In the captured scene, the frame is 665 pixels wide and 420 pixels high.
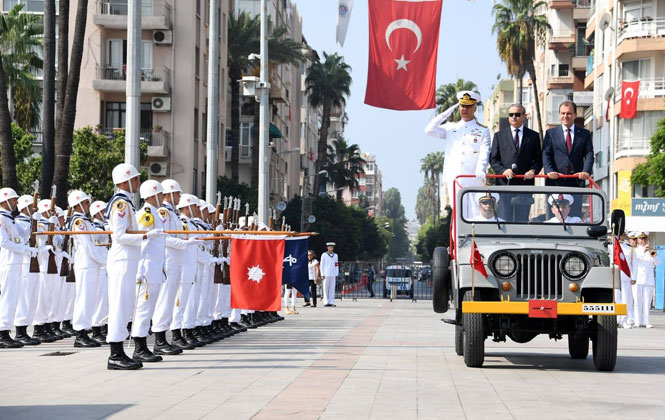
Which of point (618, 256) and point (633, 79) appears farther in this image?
point (633, 79)

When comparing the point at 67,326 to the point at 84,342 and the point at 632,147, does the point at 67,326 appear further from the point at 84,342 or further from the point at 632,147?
the point at 632,147

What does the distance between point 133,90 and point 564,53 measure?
6494 cm

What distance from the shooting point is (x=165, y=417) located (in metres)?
9.38

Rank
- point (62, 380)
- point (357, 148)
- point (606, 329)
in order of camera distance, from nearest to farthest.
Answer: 1. point (62, 380)
2. point (606, 329)
3. point (357, 148)

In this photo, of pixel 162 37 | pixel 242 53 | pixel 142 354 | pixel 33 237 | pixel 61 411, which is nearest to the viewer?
pixel 61 411

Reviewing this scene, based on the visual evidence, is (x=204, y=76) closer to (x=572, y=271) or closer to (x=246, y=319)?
(x=246, y=319)

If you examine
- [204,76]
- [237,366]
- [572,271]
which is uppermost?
[204,76]

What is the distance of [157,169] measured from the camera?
54.9 metres

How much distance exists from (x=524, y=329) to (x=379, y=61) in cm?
671

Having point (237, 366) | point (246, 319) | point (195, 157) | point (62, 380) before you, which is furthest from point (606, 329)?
point (195, 157)

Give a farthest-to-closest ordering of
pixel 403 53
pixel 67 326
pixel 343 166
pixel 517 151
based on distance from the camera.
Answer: pixel 343 166, pixel 67 326, pixel 403 53, pixel 517 151

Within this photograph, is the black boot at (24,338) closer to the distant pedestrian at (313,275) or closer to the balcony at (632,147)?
the distant pedestrian at (313,275)

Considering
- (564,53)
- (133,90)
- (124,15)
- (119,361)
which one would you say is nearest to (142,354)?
(119,361)

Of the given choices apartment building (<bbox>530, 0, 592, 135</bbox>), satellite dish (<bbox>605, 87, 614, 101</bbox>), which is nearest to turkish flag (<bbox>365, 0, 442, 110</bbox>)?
satellite dish (<bbox>605, 87, 614, 101</bbox>)
